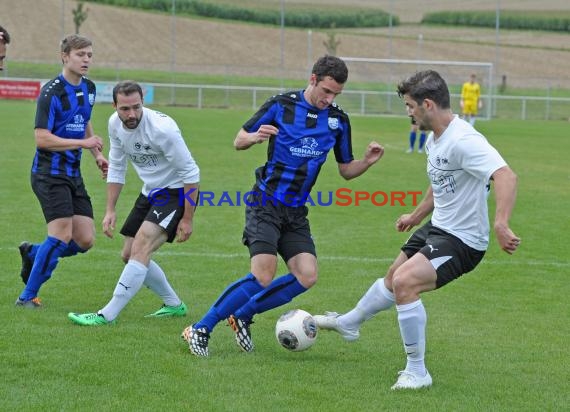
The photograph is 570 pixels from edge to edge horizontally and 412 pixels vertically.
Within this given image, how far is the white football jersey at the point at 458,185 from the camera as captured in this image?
5.70m

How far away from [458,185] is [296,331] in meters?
1.49

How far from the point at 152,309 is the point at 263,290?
5.52 feet

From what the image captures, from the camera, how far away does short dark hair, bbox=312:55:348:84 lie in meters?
6.39

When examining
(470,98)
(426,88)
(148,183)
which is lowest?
(470,98)

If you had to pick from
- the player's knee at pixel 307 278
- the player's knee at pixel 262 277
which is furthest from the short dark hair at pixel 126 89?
the player's knee at pixel 307 278

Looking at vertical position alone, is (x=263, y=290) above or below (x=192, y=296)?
above

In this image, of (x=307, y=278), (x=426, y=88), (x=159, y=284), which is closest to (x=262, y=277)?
(x=307, y=278)

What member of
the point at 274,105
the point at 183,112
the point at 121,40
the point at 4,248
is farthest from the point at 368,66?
the point at 274,105

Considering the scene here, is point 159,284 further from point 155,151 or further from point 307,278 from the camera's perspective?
point 307,278

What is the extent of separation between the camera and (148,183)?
291 inches

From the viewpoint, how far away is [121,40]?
54156mm

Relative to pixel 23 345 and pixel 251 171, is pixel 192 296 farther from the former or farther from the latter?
pixel 251 171

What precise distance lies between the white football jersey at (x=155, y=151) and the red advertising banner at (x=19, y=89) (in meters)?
34.1

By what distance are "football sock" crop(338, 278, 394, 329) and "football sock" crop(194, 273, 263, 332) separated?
692mm
